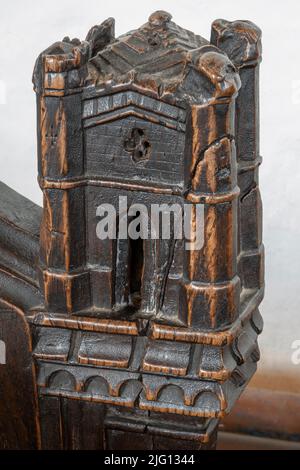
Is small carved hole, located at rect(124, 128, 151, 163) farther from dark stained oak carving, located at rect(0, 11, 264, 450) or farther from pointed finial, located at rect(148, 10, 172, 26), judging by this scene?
pointed finial, located at rect(148, 10, 172, 26)

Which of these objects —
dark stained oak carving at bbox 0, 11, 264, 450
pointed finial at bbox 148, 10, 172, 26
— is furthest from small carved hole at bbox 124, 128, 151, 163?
pointed finial at bbox 148, 10, 172, 26

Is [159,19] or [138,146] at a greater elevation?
[159,19]

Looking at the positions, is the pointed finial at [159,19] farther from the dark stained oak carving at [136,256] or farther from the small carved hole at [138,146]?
the small carved hole at [138,146]

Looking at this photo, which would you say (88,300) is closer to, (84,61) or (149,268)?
(149,268)

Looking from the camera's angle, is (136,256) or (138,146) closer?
(138,146)

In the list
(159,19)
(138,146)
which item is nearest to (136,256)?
(138,146)

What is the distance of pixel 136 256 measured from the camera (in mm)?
1740

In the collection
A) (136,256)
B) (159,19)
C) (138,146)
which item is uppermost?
(159,19)

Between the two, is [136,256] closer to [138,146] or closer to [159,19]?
[138,146]

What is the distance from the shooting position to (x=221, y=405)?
1.65m

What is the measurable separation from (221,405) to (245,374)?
0.13 meters

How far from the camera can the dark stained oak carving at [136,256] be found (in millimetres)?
1570

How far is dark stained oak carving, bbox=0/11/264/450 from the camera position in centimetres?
157

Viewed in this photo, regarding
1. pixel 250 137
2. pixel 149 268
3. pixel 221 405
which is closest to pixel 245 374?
pixel 221 405
